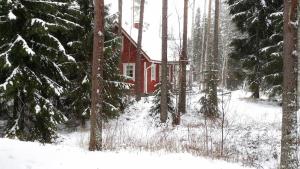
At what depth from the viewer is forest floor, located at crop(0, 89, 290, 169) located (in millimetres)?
9195

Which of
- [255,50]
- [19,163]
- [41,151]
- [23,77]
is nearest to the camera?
[19,163]

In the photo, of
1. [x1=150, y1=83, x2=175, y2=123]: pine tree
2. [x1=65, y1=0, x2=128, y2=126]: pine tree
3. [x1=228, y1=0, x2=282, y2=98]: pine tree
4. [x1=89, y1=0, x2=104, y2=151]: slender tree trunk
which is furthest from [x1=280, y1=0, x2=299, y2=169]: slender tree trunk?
[x1=150, y1=83, x2=175, y2=123]: pine tree

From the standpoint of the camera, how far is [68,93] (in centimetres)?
1864

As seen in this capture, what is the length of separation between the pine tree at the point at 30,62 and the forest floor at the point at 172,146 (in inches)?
67.8

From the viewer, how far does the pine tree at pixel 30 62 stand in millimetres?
14102

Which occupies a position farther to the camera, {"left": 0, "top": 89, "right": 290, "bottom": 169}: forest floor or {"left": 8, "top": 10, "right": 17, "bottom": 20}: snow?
{"left": 8, "top": 10, "right": 17, "bottom": 20}: snow

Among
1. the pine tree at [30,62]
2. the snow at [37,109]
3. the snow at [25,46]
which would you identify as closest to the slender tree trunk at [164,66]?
the pine tree at [30,62]

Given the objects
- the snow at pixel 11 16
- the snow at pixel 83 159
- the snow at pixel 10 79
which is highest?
the snow at pixel 11 16

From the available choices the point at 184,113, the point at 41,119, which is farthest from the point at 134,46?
the point at 41,119

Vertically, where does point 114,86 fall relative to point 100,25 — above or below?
below

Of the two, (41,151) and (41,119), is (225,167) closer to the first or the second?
(41,151)

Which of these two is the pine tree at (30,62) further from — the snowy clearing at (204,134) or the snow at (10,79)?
the snowy clearing at (204,134)

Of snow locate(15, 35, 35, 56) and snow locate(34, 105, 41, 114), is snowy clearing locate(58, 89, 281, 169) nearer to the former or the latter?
snow locate(34, 105, 41, 114)

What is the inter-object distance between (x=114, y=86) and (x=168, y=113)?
479 cm
